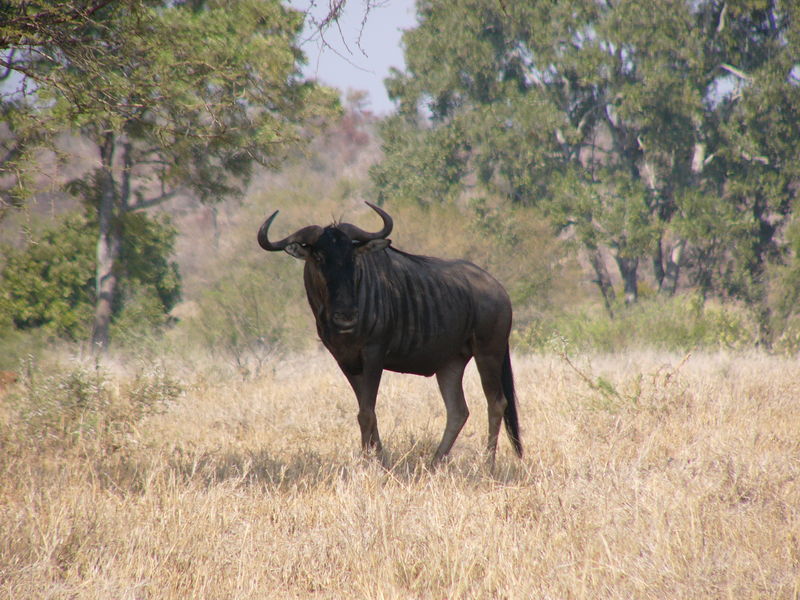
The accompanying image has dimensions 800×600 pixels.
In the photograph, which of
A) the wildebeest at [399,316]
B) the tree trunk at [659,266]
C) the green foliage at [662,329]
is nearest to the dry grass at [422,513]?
the wildebeest at [399,316]

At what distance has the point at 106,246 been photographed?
1780 cm

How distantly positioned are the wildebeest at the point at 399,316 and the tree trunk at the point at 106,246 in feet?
41.3

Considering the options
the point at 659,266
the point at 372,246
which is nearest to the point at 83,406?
the point at 372,246

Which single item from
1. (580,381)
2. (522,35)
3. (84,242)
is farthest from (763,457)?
(522,35)

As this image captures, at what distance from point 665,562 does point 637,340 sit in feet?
50.2

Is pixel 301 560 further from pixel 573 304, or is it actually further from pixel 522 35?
pixel 522 35

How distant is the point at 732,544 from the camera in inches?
150

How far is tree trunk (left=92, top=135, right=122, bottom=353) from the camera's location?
17.5 metres

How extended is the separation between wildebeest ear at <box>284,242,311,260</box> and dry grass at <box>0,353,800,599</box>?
5.16ft

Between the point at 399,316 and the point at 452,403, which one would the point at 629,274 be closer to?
the point at 452,403

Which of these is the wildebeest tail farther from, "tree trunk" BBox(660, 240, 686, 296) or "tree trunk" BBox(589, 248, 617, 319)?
"tree trunk" BBox(660, 240, 686, 296)

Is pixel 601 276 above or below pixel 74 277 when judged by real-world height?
above

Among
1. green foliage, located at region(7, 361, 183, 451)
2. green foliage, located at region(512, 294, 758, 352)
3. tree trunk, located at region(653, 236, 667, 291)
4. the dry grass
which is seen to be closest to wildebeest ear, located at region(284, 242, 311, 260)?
the dry grass

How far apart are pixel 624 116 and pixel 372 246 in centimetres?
2366
